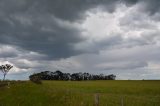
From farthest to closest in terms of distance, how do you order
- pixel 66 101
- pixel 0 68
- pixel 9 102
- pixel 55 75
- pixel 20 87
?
pixel 55 75 < pixel 0 68 < pixel 20 87 < pixel 9 102 < pixel 66 101

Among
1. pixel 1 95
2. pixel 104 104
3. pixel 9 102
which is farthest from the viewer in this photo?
pixel 1 95

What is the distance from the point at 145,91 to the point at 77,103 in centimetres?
3277

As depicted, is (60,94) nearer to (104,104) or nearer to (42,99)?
(42,99)

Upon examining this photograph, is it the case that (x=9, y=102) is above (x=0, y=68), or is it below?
below

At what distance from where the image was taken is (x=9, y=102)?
49.1m

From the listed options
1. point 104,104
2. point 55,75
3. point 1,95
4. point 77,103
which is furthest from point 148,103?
point 55,75

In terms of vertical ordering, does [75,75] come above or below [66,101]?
above

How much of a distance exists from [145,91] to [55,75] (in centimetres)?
11233

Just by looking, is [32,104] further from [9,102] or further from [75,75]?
[75,75]

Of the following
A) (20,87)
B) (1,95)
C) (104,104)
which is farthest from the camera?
(20,87)

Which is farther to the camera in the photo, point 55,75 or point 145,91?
point 55,75

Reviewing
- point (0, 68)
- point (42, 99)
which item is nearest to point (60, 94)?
point (42, 99)

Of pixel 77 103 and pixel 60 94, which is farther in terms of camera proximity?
pixel 60 94

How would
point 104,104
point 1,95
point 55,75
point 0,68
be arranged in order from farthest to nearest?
point 55,75
point 0,68
point 1,95
point 104,104
